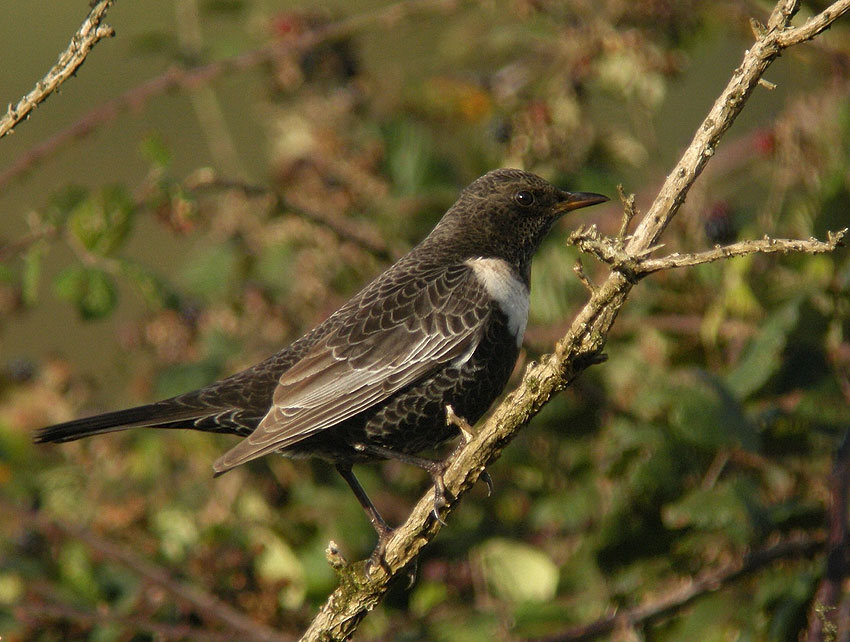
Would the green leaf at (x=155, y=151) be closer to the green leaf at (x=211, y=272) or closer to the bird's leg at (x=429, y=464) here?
the green leaf at (x=211, y=272)

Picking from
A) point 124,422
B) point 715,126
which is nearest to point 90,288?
point 124,422

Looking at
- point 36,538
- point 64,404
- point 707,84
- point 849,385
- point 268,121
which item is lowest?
point 707,84

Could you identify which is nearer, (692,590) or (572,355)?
(572,355)

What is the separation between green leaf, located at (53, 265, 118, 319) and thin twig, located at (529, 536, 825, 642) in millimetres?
2132

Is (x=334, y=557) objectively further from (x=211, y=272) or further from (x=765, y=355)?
(x=211, y=272)

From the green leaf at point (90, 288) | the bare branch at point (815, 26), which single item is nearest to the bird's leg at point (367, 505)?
the green leaf at point (90, 288)

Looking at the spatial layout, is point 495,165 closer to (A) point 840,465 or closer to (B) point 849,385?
(B) point 849,385

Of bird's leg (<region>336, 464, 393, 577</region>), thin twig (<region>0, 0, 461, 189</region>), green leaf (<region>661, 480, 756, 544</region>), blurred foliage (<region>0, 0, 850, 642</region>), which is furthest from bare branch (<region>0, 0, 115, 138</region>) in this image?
green leaf (<region>661, 480, 756, 544</region>)

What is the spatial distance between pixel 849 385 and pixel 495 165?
1.99m

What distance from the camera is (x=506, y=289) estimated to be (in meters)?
3.96

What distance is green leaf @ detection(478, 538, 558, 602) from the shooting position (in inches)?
163

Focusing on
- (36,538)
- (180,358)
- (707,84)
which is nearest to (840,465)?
(180,358)

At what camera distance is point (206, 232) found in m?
5.48

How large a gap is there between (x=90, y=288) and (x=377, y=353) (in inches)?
51.7
